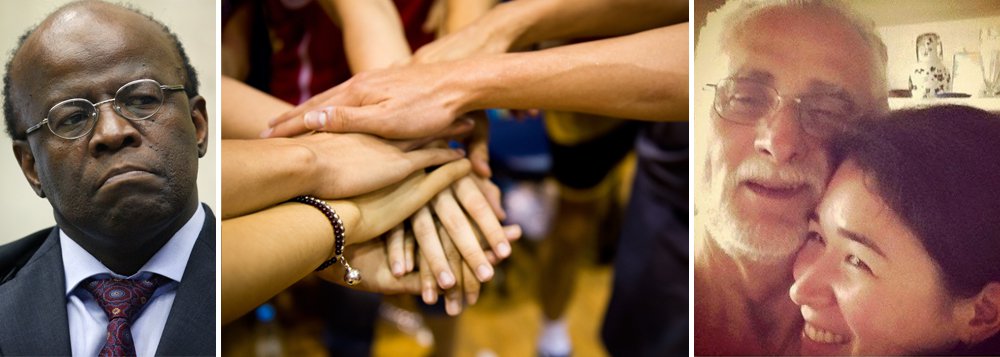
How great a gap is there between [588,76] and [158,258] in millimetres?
706

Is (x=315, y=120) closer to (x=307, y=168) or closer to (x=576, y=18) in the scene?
(x=307, y=168)

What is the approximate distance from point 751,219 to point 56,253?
1.06 meters

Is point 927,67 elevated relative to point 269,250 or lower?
elevated

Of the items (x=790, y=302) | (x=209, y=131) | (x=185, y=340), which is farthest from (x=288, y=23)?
(x=790, y=302)

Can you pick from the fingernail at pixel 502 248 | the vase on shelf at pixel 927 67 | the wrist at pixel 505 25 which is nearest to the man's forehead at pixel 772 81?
the vase on shelf at pixel 927 67

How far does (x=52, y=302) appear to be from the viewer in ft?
4.20

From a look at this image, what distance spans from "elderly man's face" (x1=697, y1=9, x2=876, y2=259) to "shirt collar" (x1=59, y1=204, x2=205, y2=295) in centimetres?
81

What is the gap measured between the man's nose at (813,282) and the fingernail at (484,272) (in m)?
0.49

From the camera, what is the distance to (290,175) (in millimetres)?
1282

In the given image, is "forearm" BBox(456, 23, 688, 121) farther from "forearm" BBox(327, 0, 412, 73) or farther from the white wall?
the white wall

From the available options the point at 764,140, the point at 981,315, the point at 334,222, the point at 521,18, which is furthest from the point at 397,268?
the point at 981,315

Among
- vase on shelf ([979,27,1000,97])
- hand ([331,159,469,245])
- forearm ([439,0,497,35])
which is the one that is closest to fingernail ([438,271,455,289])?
hand ([331,159,469,245])

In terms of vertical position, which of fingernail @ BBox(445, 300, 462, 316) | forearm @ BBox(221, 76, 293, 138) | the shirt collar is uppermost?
forearm @ BBox(221, 76, 293, 138)

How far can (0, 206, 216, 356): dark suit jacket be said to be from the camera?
1.28 m
